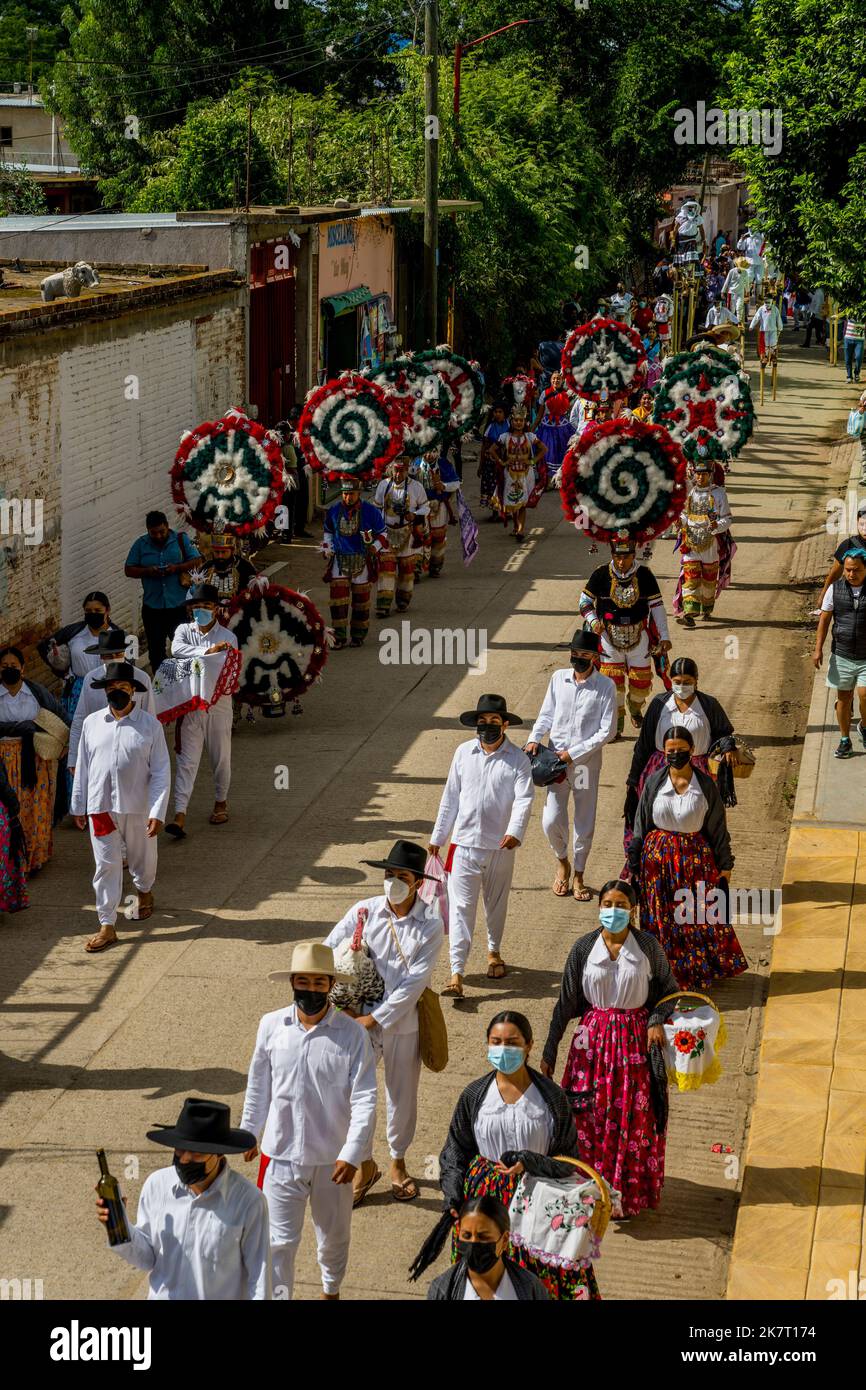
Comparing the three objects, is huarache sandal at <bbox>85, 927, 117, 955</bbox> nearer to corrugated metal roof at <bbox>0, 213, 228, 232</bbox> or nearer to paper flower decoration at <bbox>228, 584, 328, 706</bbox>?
paper flower decoration at <bbox>228, 584, 328, 706</bbox>

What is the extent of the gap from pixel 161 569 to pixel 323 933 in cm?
523

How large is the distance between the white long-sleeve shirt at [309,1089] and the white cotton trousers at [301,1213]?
0.07 metres

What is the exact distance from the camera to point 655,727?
11.8 meters

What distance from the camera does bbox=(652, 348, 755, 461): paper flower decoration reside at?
20.2m

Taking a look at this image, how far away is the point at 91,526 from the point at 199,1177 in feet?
39.4

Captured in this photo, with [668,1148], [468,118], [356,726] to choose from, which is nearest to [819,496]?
[468,118]

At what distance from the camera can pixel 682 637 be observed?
19.7 metres

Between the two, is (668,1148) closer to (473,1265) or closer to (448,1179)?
(448,1179)

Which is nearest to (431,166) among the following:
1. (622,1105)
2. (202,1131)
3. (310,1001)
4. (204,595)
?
(204,595)

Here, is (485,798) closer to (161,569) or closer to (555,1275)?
(555,1275)

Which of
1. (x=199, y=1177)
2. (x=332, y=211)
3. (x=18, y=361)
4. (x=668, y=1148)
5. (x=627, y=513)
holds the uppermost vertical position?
(x=332, y=211)

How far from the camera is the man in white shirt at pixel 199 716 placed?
13578 millimetres

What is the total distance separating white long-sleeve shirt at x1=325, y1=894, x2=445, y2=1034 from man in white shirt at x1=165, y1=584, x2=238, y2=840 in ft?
17.0

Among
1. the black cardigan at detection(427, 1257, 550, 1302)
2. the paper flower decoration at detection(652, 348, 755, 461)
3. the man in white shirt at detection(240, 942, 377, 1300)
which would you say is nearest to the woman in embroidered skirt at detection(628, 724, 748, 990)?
the man in white shirt at detection(240, 942, 377, 1300)
